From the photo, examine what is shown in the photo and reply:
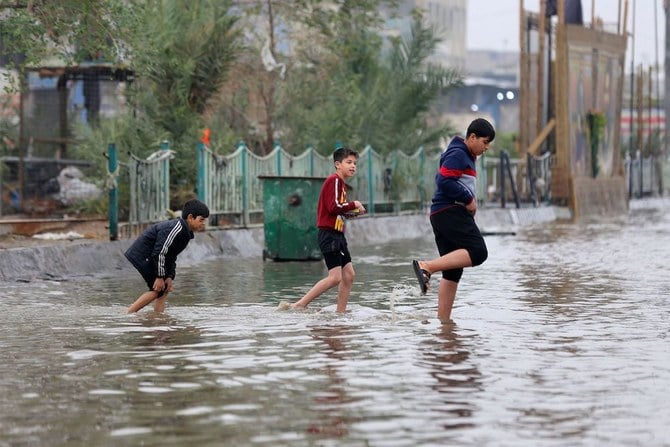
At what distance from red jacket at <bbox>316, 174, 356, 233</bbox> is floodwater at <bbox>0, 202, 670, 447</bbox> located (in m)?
0.74

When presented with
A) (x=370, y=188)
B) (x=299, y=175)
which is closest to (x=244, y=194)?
(x=299, y=175)

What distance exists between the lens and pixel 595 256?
2205 centimetres

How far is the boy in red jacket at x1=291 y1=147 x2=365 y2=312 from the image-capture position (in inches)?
523

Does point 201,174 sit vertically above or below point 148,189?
above

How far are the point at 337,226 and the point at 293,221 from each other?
7935 mm

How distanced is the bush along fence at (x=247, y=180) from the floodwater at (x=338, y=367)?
10.5ft

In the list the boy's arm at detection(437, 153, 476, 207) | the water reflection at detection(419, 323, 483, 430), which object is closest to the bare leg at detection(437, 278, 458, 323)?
the water reflection at detection(419, 323, 483, 430)

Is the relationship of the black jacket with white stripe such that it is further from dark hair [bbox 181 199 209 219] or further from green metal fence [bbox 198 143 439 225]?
green metal fence [bbox 198 143 439 225]

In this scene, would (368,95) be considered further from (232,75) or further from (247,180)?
(247,180)

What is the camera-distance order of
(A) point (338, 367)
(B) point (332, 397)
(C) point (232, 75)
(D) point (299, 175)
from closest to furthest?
(B) point (332, 397) → (A) point (338, 367) → (D) point (299, 175) → (C) point (232, 75)

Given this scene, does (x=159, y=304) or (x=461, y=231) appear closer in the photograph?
(x=461, y=231)

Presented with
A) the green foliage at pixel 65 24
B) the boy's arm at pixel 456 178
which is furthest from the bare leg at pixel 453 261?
the green foliage at pixel 65 24

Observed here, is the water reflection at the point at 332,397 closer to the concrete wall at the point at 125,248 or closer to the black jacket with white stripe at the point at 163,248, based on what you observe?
the black jacket with white stripe at the point at 163,248

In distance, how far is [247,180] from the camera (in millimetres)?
24812
